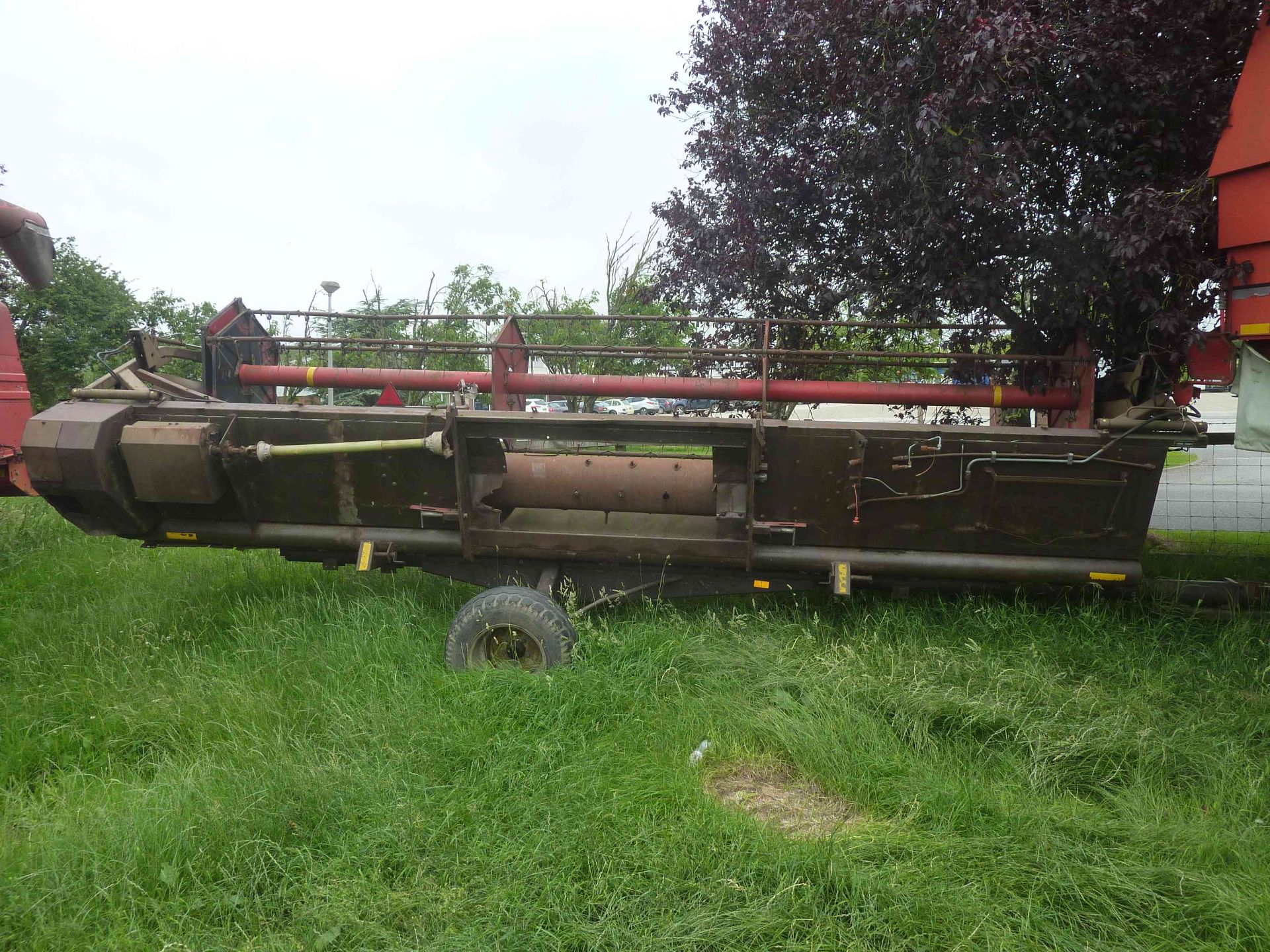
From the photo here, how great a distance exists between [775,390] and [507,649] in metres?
2.55

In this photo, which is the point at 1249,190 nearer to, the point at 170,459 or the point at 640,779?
the point at 640,779

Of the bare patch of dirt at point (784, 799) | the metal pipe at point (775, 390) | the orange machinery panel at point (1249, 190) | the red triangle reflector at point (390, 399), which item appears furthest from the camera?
the red triangle reflector at point (390, 399)

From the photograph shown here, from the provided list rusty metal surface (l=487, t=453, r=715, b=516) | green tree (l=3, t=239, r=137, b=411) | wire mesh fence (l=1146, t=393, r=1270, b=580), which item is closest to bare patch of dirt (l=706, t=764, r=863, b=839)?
rusty metal surface (l=487, t=453, r=715, b=516)

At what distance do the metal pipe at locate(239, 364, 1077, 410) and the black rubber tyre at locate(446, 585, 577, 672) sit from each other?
176 centimetres

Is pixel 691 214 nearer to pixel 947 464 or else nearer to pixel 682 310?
pixel 682 310

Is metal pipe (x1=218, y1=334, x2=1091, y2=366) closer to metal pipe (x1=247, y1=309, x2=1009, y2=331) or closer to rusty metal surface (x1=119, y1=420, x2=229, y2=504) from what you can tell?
metal pipe (x1=247, y1=309, x2=1009, y2=331)

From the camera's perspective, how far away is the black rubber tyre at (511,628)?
447 centimetres

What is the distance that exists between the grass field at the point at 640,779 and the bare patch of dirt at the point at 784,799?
6 cm

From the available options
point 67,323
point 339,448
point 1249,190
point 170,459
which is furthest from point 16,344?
point 67,323

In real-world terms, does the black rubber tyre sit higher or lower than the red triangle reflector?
lower

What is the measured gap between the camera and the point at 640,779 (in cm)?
343

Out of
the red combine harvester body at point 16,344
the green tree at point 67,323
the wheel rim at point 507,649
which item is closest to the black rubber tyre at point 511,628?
the wheel rim at point 507,649

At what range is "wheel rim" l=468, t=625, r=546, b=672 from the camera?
14.9 feet

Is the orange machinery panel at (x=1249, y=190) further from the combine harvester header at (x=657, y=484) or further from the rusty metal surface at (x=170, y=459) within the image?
the rusty metal surface at (x=170, y=459)
